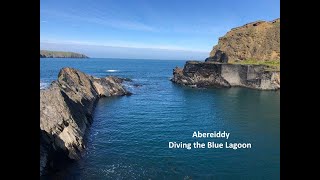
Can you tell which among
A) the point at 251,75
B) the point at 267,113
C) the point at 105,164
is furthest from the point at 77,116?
the point at 251,75

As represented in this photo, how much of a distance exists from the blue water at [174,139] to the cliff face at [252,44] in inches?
1694

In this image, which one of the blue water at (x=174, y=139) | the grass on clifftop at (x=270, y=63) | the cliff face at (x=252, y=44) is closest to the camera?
the blue water at (x=174, y=139)

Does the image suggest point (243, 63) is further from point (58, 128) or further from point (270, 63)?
point (58, 128)

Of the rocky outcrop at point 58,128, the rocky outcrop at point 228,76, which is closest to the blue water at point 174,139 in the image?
the rocky outcrop at point 58,128

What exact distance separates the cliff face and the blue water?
43033 mm

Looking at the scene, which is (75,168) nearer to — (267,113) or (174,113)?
(174,113)

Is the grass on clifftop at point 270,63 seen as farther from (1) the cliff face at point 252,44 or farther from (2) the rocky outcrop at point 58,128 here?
(2) the rocky outcrop at point 58,128

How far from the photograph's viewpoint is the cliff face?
4680 inches

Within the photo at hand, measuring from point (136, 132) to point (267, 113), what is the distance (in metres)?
33.0

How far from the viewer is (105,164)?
34812 millimetres

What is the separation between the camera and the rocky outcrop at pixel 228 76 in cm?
10394
